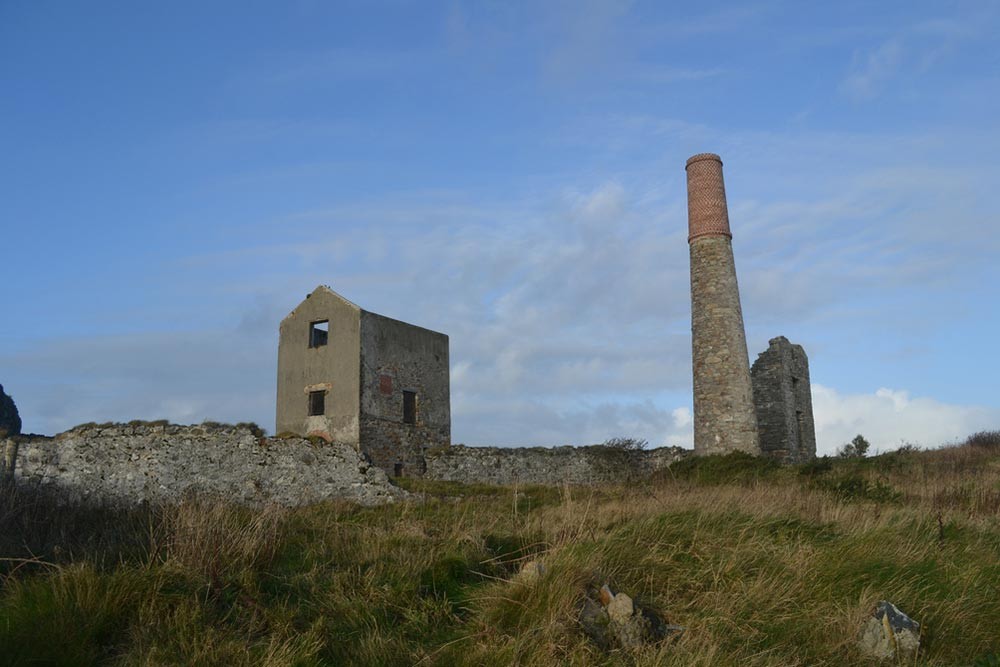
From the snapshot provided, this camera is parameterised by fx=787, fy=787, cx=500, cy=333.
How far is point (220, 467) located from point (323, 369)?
6.05 meters

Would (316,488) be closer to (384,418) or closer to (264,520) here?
(384,418)

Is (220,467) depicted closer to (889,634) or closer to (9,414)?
(889,634)

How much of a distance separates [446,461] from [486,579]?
52.7ft

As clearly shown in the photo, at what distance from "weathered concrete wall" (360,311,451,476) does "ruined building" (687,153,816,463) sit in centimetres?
792

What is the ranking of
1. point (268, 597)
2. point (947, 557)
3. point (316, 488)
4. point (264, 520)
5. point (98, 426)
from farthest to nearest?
point (98, 426)
point (316, 488)
point (947, 557)
point (264, 520)
point (268, 597)

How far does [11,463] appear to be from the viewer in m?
18.1

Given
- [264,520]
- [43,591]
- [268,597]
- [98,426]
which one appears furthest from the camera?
[98,426]

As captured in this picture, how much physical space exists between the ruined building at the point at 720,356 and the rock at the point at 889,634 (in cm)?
1556

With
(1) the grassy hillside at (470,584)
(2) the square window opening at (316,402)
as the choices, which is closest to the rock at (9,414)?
(2) the square window opening at (316,402)

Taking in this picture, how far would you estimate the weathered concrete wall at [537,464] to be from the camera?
22047 millimetres

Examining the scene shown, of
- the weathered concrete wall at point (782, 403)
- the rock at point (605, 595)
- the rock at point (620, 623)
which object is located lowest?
the rock at point (620, 623)

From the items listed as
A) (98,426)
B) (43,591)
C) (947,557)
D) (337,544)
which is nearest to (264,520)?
(337,544)

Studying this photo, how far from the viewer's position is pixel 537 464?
22.2m

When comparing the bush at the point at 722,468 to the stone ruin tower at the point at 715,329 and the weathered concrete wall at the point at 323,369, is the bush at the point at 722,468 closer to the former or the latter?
the stone ruin tower at the point at 715,329
